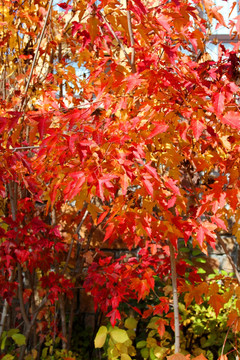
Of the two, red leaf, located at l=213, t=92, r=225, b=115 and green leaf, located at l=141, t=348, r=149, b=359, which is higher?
red leaf, located at l=213, t=92, r=225, b=115

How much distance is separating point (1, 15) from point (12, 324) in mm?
2132

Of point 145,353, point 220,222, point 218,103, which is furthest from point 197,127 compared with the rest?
point 145,353

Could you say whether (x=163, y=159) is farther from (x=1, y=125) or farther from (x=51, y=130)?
(x=1, y=125)

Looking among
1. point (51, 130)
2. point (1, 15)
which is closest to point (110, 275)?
point (51, 130)

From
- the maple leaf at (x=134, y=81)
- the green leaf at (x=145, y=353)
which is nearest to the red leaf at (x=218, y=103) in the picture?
the maple leaf at (x=134, y=81)

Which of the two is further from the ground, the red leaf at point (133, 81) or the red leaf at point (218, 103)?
the red leaf at point (133, 81)

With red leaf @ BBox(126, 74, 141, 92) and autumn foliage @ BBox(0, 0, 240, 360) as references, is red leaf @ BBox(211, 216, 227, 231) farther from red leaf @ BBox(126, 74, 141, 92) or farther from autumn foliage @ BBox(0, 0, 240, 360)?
red leaf @ BBox(126, 74, 141, 92)

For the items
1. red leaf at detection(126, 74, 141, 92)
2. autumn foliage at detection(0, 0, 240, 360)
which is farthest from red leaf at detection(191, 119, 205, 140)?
red leaf at detection(126, 74, 141, 92)

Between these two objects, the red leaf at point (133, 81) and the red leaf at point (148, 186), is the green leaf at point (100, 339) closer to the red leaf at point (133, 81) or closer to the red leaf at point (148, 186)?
the red leaf at point (148, 186)

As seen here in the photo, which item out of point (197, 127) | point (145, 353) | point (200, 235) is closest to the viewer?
point (197, 127)

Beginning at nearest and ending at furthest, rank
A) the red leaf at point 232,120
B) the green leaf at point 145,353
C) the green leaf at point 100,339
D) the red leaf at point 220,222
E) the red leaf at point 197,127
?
the red leaf at point 232,120
the red leaf at point 197,127
the red leaf at point 220,222
the green leaf at point 100,339
the green leaf at point 145,353

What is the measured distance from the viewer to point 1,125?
1.37 metres

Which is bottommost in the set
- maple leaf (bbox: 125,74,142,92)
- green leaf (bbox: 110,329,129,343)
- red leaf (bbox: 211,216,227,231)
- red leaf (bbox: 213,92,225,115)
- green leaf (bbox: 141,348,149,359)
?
green leaf (bbox: 141,348,149,359)

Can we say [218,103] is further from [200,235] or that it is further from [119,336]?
[119,336]
